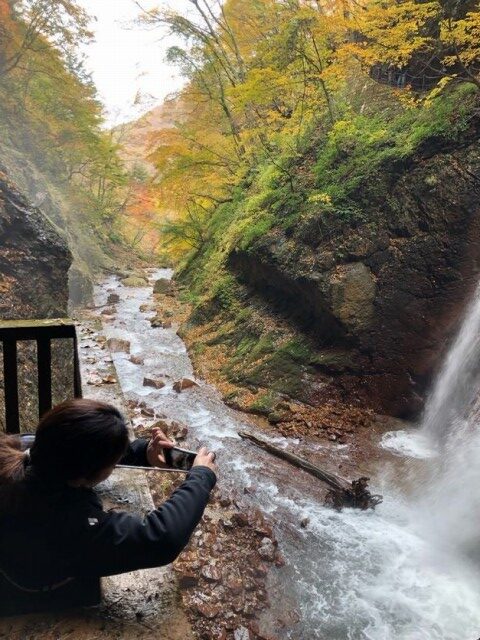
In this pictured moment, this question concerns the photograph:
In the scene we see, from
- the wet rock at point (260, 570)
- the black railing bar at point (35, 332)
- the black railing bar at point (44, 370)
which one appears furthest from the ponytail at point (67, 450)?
the wet rock at point (260, 570)

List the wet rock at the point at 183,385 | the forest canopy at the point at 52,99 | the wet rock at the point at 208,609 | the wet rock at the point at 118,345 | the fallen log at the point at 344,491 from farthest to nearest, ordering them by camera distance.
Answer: the forest canopy at the point at 52,99 → the wet rock at the point at 118,345 → the wet rock at the point at 183,385 → the fallen log at the point at 344,491 → the wet rock at the point at 208,609

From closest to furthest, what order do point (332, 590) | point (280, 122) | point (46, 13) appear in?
point (332, 590) → point (280, 122) → point (46, 13)

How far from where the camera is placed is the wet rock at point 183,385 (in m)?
9.73

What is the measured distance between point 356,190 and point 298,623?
27.8 feet

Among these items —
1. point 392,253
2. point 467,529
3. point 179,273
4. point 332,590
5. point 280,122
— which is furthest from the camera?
point 179,273

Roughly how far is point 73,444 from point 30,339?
4.77ft

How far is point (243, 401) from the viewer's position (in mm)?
9219

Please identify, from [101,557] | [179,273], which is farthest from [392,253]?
[179,273]

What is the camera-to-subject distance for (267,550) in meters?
5.14

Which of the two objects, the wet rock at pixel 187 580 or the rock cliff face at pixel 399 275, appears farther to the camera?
the rock cliff face at pixel 399 275

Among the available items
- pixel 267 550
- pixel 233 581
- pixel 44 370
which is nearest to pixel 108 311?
pixel 267 550

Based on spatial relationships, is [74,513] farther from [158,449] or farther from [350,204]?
[350,204]

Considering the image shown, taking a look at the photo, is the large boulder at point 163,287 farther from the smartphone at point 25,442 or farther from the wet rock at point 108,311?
the smartphone at point 25,442

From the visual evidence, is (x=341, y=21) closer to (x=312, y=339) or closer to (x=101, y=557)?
(x=312, y=339)
